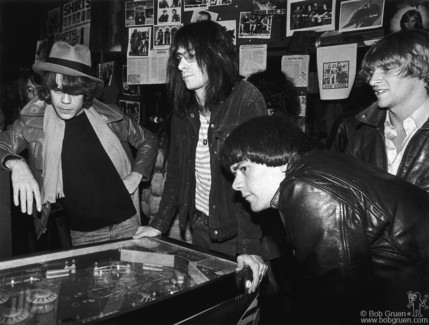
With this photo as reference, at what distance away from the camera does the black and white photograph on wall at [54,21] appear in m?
4.17

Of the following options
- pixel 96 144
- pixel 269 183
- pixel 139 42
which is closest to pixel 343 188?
pixel 269 183

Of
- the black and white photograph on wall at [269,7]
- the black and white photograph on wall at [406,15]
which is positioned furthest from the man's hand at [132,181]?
the black and white photograph on wall at [406,15]

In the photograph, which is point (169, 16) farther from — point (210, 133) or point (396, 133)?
point (396, 133)

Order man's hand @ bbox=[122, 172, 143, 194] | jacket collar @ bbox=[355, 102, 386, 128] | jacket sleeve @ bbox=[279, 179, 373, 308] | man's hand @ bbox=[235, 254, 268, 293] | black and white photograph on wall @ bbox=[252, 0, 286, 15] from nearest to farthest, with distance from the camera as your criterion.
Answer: jacket sleeve @ bbox=[279, 179, 373, 308] → man's hand @ bbox=[235, 254, 268, 293] → jacket collar @ bbox=[355, 102, 386, 128] → man's hand @ bbox=[122, 172, 143, 194] → black and white photograph on wall @ bbox=[252, 0, 286, 15]

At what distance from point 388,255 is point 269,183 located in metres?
0.41

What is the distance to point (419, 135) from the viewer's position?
1.65 metres

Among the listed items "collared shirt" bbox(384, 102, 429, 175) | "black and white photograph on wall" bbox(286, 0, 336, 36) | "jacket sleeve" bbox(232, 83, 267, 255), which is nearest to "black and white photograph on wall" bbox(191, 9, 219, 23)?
"black and white photograph on wall" bbox(286, 0, 336, 36)

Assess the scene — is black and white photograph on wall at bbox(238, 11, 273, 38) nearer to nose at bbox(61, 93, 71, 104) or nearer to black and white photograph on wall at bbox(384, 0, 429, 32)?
black and white photograph on wall at bbox(384, 0, 429, 32)

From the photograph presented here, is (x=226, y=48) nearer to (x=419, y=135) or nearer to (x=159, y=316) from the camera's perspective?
(x=419, y=135)

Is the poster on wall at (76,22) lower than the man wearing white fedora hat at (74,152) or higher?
higher

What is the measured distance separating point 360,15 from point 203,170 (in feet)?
4.74

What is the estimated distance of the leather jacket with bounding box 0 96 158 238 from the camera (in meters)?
2.09

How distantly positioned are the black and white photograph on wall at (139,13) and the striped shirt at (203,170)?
71.8 inches

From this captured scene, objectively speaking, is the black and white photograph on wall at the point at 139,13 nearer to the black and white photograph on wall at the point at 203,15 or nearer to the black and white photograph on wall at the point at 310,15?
the black and white photograph on wall at the point at 203,15
